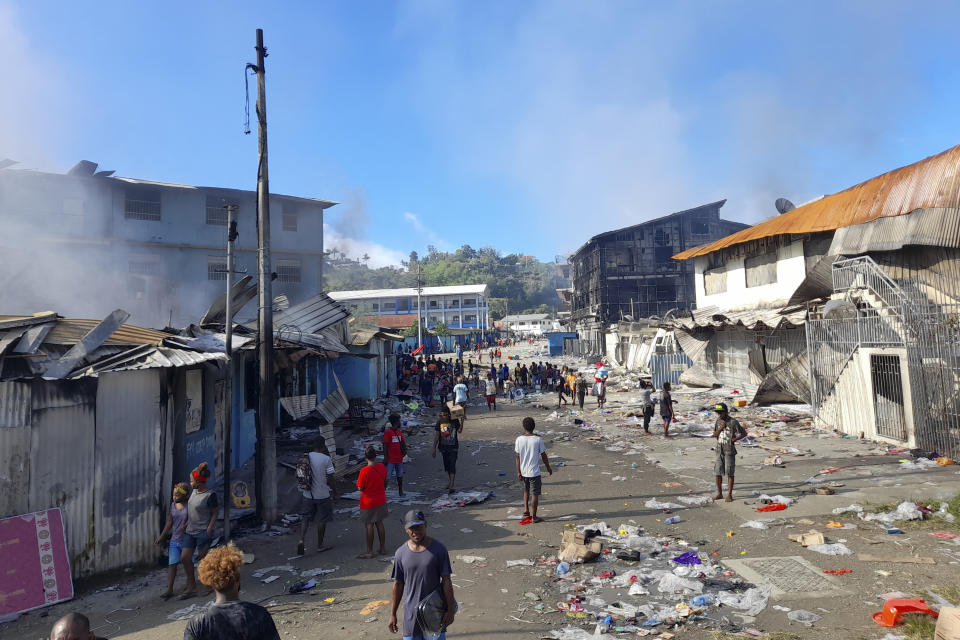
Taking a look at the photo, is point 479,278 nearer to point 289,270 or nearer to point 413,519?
point 289,270

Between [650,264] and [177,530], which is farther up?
[650,264]

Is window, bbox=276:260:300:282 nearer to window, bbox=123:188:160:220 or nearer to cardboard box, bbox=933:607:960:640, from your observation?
window, bbox=123:188:160:220

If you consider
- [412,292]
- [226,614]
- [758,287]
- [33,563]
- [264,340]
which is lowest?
[33,563]

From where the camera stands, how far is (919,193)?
14.7 metres

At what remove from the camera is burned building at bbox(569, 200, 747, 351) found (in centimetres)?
3812

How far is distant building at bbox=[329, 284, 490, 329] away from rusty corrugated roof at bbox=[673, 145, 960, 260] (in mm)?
44403

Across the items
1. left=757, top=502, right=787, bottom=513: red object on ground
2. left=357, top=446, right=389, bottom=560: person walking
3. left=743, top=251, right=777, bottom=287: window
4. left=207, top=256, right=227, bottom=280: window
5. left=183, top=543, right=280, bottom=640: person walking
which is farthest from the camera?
left=207, top=256, right=227, bottom=280: window

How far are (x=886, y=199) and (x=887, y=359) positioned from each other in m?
6.90

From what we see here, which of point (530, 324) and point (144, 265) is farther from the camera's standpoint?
point (530, 324)

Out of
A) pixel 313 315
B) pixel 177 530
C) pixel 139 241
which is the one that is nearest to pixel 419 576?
pixel 177 530

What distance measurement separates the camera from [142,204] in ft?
71.9

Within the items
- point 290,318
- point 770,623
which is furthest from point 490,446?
point 770,623

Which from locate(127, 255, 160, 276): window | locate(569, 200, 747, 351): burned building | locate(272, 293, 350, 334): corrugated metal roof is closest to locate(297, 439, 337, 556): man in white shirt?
locate(272, 293, 350, 334): corrugated metal roof

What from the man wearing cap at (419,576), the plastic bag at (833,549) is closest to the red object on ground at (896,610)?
the plastic bag at (833,549)
